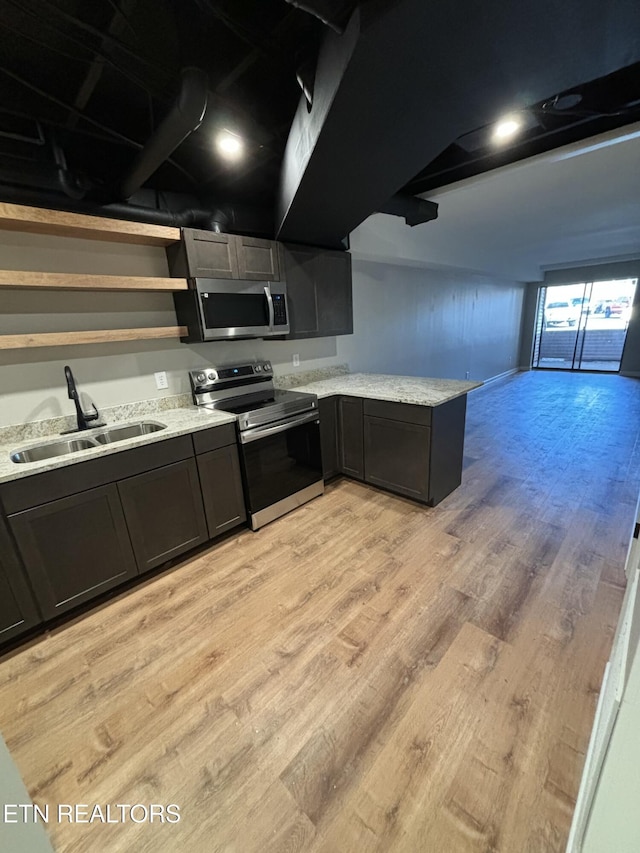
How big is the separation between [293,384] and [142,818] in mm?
2828

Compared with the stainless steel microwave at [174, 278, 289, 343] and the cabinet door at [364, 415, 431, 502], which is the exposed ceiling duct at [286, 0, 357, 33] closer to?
the stainless steel microwave at [174, 278, 289, 343]

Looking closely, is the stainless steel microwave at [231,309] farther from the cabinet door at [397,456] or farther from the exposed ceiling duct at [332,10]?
the exposed ceiling duct at [332,10]

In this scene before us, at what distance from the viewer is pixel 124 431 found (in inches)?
90.4

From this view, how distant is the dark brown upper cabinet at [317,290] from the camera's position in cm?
281

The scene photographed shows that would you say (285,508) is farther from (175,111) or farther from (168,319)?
(175,111)

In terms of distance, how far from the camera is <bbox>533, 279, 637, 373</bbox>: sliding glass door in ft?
24.0

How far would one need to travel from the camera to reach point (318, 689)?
145 cm

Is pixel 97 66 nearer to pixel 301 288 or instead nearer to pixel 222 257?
pixel 222 257

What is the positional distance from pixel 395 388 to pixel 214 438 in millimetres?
1583

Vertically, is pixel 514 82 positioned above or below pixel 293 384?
above

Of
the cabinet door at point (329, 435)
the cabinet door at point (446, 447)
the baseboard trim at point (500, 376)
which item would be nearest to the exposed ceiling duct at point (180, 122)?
the cabinet door at point (329, 435)

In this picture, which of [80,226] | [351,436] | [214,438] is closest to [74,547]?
[214,438]

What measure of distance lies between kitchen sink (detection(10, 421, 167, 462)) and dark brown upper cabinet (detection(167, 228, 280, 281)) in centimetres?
108

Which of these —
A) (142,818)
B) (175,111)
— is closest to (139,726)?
(142,818)
